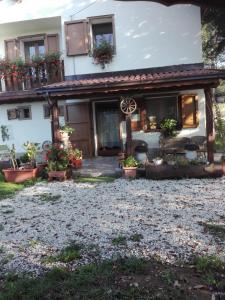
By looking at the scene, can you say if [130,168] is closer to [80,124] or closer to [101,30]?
[80,124]

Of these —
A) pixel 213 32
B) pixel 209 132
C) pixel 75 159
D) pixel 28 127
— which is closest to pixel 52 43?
pixel 28 127

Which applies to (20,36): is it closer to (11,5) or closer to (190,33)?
(11,5)

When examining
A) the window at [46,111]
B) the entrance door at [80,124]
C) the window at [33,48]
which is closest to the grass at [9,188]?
the entrance door at [80,124]

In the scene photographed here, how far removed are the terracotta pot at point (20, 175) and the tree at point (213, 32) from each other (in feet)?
28.8

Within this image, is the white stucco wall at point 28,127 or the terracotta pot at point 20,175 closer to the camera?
the terracotta pot at point 20,175

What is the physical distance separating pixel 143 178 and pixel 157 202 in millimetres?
3145

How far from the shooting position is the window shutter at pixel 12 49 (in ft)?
55.3

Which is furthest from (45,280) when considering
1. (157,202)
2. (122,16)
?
(122,16)

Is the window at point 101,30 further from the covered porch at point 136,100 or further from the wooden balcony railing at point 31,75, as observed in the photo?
the wooden balcony railing at point 31,75

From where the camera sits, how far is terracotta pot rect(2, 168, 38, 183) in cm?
1213

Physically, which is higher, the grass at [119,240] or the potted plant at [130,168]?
the potted plant at [130,168]

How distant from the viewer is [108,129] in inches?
641

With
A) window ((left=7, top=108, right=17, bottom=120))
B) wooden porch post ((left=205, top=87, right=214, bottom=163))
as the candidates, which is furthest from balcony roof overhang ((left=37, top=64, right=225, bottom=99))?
window ((left=7, top=108, right=17, bottom=120))

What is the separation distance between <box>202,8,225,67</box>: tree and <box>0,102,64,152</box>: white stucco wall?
7695 mm
